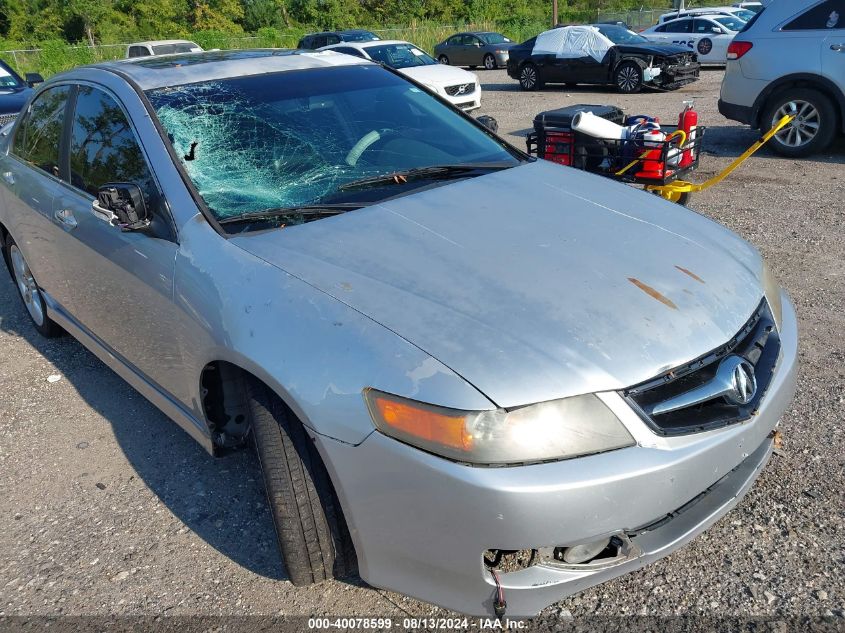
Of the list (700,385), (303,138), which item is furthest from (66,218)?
(700,385)

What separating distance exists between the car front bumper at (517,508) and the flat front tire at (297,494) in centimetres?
16

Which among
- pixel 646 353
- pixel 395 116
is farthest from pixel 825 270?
pixel 646 353

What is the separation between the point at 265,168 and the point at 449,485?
1.66 m

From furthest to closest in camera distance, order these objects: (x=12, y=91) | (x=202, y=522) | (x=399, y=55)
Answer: (x=399, y=55) → (x=12, y=91) → (x=202, y=522)

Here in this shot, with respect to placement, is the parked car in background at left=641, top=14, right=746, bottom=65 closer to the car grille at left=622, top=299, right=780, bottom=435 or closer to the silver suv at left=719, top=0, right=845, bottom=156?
the silver suv at left=719, top=0, right=845, bottom=156

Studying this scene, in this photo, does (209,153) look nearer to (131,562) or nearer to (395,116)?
(395,116)

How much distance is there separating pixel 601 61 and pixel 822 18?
8.26 meters

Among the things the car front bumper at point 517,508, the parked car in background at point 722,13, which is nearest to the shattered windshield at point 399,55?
the parked car in background at point 722,13

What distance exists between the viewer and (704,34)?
1908cm

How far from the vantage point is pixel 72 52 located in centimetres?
2977

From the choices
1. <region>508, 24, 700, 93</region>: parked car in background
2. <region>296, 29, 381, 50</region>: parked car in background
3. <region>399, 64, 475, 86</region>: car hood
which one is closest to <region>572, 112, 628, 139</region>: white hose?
<region>399, 64, 475, 86</region>: car hood

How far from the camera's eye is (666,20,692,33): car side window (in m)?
19.4

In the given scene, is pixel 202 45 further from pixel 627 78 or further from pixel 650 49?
pixel 650 49

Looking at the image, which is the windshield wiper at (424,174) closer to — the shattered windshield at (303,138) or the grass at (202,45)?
the shattered windshield at (303,138)
